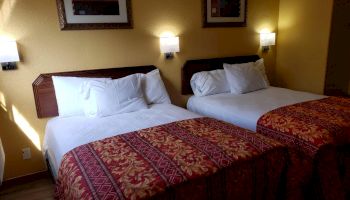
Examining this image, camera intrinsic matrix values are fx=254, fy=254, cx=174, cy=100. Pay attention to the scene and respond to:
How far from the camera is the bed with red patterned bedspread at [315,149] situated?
1715mm

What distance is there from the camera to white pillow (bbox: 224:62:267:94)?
2998mm

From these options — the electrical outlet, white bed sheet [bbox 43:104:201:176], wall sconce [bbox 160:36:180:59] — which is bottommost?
the electrical outlet

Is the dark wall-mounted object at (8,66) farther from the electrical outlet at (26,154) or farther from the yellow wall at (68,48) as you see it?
the electrical outlet at (26,154)

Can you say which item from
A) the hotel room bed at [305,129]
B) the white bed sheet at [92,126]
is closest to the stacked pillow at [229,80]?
the hotel room bed at [305,129]

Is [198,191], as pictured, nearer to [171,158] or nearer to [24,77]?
[171,158]

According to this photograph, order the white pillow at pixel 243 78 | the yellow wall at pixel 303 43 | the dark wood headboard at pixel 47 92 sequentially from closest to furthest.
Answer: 1. the dark wood headboard at pixel 47 92
2. the white pillow at pixel 243 78
3. the yellow wall at pixel 303 43

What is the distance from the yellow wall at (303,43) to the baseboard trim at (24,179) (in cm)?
335

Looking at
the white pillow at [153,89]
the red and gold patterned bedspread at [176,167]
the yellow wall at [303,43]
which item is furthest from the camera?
the yellow wall at [303,43]

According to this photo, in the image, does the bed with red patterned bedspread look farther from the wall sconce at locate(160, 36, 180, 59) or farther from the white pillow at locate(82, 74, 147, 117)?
the wall sconce at locate(160, 36, 180, 59)

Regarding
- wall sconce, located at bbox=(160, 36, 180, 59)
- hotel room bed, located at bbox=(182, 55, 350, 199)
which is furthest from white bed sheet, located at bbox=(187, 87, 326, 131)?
wall sconce, located at bbox=(160, 36, 180, 59)

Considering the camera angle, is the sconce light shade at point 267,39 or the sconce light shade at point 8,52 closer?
the sconce light shade at point 8,52

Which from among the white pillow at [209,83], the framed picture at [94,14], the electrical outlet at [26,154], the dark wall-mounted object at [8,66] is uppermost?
the framed picture at [94,14]

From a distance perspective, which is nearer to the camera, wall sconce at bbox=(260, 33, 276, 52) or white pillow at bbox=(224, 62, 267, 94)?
white pillow at bbox=(224, 62, 267, 94)

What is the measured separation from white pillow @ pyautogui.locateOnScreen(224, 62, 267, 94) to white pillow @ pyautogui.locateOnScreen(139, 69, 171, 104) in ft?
2.88
